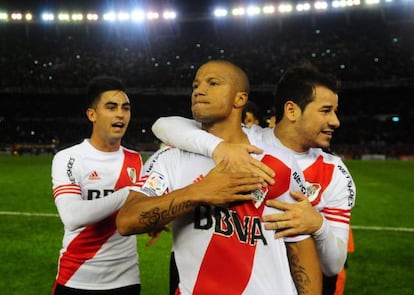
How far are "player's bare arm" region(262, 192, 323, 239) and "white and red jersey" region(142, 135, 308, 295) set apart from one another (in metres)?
0.05

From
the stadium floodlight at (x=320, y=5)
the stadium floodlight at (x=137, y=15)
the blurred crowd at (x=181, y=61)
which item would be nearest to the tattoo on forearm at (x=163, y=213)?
the stadium floodlight at (x=320, y=5)

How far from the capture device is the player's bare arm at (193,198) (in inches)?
80.6

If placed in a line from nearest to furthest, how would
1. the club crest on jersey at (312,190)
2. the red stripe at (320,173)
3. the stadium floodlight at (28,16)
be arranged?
1. the club crest on jersey at (312,190)
2. the red stripe at (320,173)
3. the stadium floodlight at (28,16)

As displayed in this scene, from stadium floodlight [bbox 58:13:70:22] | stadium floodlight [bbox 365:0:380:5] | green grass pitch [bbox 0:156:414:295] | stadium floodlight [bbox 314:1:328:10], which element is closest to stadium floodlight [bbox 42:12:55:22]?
stadium floodlight [bbox 58:13:70:22]

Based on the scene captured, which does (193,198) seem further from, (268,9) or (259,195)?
(268,9)

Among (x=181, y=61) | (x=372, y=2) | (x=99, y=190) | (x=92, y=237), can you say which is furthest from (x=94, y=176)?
(x=181, y=61)

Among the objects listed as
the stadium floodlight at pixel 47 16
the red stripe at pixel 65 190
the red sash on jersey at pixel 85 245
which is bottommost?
the red sash on jersey at pixel 85 245

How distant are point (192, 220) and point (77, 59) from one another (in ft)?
155

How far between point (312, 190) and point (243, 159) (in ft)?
2.67

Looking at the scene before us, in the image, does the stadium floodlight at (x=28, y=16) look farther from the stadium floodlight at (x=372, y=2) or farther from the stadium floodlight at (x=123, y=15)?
the stadium floodlight at (x=372, y=2)

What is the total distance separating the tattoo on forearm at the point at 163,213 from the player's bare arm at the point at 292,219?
0.35 m

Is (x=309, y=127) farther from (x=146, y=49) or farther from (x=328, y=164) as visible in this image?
(x=146, y=49)

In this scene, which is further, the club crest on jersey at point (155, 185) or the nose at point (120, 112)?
the nose at point (120, 112)

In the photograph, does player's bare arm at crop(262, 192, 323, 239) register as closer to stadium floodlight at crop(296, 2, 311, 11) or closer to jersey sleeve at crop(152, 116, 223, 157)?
jersey sleeve at crop(152, 116, 223, 157)
